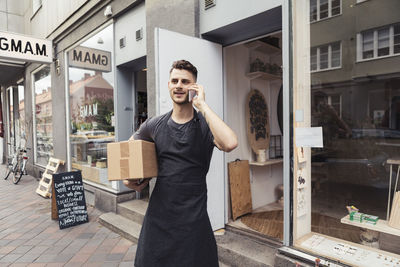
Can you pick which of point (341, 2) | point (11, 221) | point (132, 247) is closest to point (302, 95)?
point (341, 2)

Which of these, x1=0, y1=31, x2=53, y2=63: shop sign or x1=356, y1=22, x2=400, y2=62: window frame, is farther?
x1=0, y1=31, x2=53, y2=63: shop sign

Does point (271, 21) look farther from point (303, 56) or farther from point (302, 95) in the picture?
point (302, 95)

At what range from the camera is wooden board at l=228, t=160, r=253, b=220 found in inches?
156

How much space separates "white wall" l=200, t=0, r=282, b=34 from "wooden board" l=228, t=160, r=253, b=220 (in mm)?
1951

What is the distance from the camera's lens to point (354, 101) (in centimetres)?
475

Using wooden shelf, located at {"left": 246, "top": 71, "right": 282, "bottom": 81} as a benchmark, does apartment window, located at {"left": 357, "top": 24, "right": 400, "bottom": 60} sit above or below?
above

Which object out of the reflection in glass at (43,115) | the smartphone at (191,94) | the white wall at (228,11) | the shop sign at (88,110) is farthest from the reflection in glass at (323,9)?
the reflection in glass at (43,115)

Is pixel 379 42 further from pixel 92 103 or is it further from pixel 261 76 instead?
pixel 92 103

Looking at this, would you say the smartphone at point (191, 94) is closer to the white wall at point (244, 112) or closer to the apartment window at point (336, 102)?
the white wall at point (244, 112)

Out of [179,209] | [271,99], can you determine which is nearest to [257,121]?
[271,99]

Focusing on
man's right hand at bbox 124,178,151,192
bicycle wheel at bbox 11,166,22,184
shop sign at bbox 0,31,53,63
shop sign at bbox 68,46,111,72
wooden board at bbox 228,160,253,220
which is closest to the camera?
man's right hand at bbox 124,178,151,192

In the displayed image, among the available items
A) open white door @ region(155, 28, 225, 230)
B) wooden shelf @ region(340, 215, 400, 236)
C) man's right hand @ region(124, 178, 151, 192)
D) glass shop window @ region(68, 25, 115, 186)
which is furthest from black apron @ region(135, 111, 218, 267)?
glass shop window @ region(68, 25, 115, 186)

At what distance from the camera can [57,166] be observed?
6.88 meters

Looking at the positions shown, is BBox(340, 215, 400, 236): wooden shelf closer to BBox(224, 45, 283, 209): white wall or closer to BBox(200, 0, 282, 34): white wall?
BBox(224, 45, 283, 209): white wall
